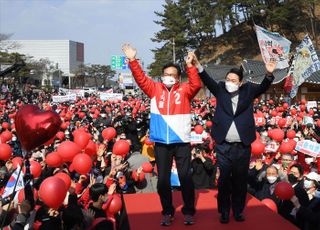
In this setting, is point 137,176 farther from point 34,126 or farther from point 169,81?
point 34,126

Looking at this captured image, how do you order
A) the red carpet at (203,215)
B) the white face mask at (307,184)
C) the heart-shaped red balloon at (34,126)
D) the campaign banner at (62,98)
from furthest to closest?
the campaign banner at (62,98) → the white face mask at (307,184) → the red carpet at (203,215) → the heart-shaped red balloon at (34,126)

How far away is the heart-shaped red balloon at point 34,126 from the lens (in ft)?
11.8

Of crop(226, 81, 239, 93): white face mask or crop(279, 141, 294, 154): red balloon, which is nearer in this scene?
crop(226, 81, 239, 93): white face mask

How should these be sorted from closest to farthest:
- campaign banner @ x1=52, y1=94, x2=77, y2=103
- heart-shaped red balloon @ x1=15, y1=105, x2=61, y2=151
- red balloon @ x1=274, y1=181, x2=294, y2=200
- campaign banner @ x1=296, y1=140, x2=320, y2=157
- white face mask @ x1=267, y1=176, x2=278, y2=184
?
heart-shaped red balloon @ x1=15, y1=105, x2=61, y2=151
red balloon @ x1=274, y1=181, x2=294, y2=200
white face mask @ x1=267, y1=176, x2=278, y2=184
campaign banner @ x1=296, y1=140, x2=320, y2=157
campaign banner @ x1=52, y1=94, x2=77, y2=103

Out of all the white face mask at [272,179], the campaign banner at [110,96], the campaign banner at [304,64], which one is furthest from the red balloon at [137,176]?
the campaign banner at [110,96]

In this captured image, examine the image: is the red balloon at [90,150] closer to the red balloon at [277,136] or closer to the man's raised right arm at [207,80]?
the man's raised right arm at [207,80]

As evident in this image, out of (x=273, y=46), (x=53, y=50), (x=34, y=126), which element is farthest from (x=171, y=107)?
(x=53, y=50)

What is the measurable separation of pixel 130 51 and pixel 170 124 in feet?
2.67

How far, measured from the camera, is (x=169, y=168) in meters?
4.06

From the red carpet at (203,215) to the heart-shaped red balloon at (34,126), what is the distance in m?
1.17

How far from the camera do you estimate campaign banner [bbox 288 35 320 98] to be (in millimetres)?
12281

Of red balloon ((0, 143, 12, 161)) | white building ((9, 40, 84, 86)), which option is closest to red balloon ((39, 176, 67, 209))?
red balloon ((0, 143, 12, 161))

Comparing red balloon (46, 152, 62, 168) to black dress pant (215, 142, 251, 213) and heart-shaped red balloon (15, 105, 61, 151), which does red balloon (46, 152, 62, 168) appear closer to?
heart-shaped red balloon (15, 105, 61, 151)

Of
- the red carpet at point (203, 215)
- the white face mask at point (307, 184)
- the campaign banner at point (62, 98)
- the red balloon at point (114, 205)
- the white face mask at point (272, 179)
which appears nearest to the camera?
the red carpet at point (203, 215)
